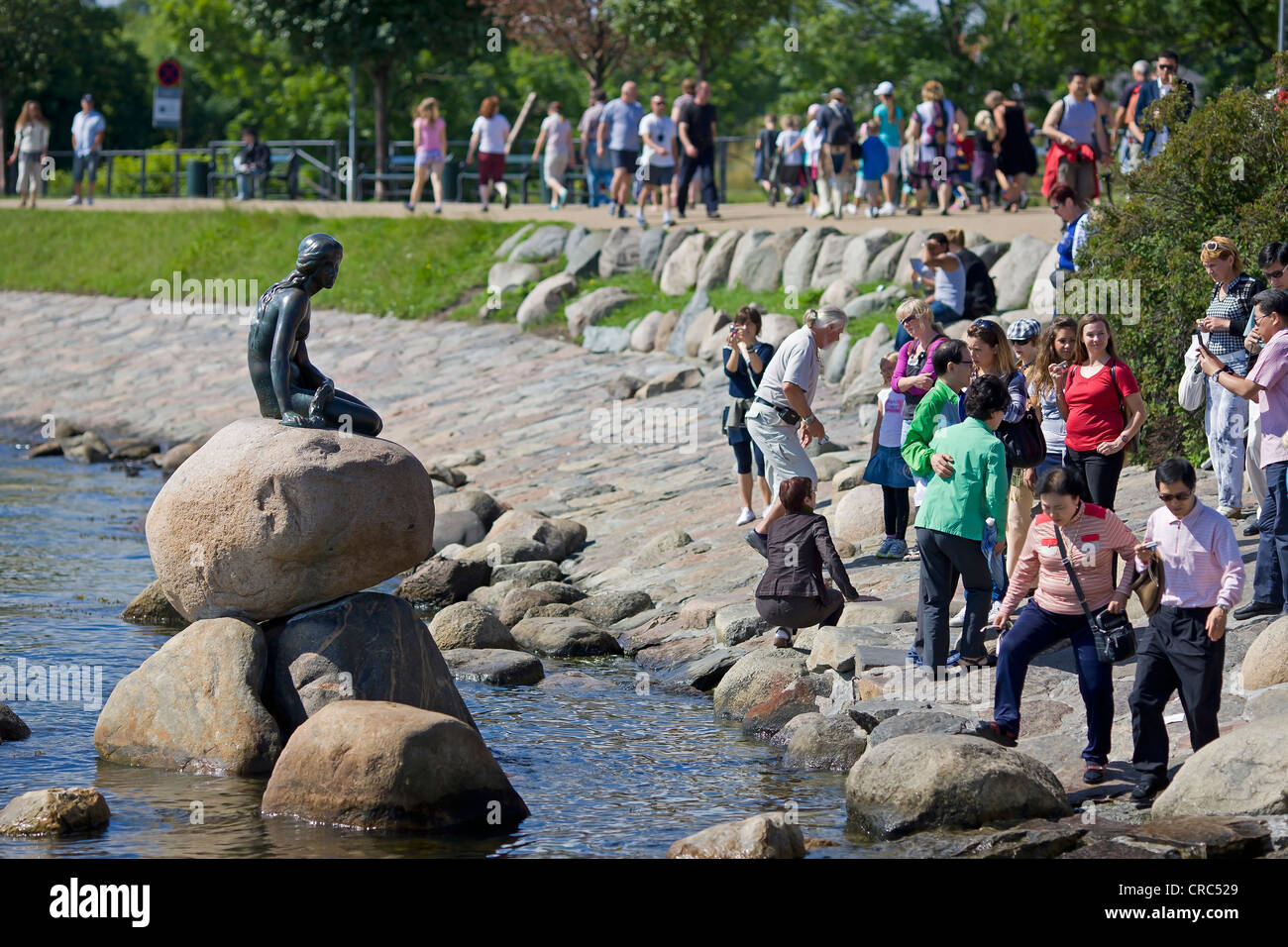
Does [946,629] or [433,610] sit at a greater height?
[946,629]

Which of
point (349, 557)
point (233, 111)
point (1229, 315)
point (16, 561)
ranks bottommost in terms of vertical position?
point (16, 561)

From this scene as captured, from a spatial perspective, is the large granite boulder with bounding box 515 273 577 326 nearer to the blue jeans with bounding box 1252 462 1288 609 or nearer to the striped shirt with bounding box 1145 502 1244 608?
the blue jeans with bounding box 1252 462 1288 609

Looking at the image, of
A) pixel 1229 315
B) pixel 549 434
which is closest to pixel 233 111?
pixel 549 434

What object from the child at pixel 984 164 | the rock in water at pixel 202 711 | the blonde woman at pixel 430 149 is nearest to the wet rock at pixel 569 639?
the rock in water at pixel 202 711

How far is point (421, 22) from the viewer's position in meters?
33.2

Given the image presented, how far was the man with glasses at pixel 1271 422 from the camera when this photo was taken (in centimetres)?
983

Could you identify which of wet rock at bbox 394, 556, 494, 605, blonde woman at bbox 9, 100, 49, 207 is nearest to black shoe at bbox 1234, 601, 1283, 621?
wet rock at bbox 394, 556, 494, 605

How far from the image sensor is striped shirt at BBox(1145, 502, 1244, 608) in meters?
8.07

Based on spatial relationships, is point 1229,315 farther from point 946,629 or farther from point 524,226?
point 524,226

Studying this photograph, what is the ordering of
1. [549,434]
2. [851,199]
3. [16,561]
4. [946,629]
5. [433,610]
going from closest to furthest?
[946,629] < [433,610] < [16,561] < [549,434] < [851,199]

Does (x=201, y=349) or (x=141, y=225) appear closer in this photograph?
(x=201, y=349)

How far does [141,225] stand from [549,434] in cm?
1492

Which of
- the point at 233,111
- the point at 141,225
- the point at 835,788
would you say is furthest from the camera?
the point at 233,111

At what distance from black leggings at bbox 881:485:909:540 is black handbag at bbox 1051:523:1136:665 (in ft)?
12.6
